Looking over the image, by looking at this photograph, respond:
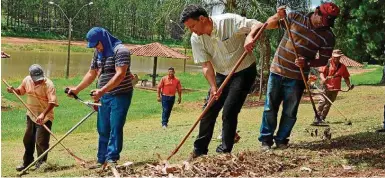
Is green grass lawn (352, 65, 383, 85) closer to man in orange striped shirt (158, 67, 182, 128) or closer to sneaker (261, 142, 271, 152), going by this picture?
man in orange striped shirt (158, 67, 182, 128)

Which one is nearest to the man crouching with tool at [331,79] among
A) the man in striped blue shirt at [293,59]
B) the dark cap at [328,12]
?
the man in striped blue shirt at [293,59]

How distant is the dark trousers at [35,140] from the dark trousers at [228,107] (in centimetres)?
248

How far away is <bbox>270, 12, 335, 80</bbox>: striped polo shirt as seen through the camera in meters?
6.98

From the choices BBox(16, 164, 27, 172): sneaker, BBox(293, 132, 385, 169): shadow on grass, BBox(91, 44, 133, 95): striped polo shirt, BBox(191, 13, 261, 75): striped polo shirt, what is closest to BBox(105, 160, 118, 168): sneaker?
BBox(91, 44, 133, 95): striped polo shirt

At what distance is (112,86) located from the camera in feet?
22.0

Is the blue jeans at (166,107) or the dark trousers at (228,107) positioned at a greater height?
the dark trousers at (228,107)

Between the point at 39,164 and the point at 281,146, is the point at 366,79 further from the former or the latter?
the point at 39,164

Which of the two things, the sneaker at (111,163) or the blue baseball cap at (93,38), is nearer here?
the sneaker at (111,163)

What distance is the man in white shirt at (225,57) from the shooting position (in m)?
6.35

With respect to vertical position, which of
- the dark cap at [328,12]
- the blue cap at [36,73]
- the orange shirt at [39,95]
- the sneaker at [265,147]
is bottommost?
the sneaker at [265,147]

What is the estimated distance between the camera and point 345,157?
616cm

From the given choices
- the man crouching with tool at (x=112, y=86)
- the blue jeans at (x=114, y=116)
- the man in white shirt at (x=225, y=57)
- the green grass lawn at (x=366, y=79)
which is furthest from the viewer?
the green grass lawn at (x=366, y=79)

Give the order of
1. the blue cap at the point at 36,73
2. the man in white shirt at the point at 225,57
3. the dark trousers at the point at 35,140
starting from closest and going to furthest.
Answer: the man in white shirt at the point at 225,57, the blue cap at the point at 36,73, the dark trousers at the point at 35,140

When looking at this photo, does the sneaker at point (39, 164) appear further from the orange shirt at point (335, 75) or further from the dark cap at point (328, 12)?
the orange shirt at point (335, 75)
